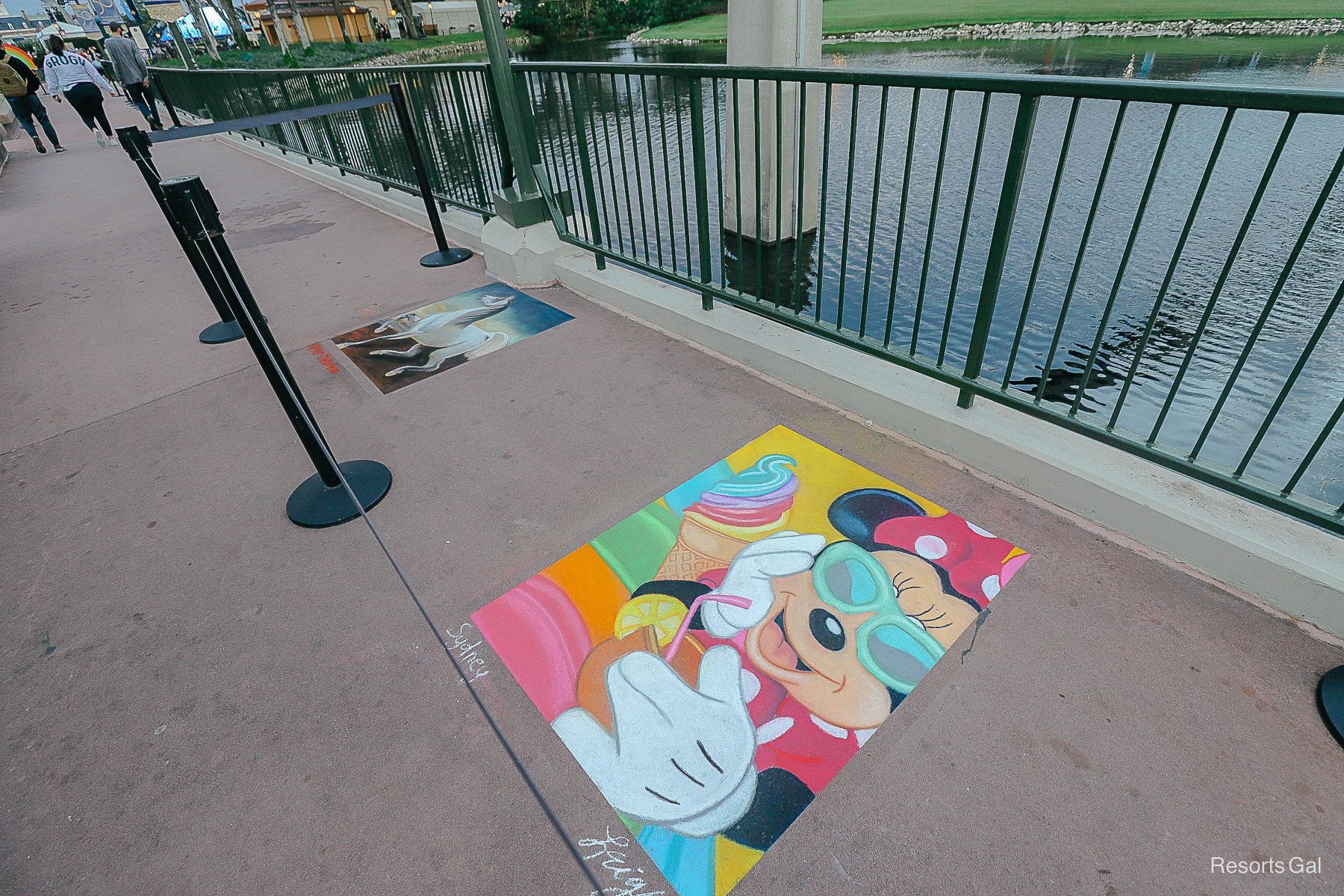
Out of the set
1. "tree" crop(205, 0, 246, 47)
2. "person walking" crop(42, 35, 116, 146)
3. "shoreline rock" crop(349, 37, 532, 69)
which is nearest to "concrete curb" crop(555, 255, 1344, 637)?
"person walking" crop(42, 35, 116, 146)

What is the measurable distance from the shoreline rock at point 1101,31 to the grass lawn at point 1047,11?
488 millimetres

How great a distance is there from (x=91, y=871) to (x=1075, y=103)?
3.84 m

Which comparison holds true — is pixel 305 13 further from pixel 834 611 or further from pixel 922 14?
pixel 834 611

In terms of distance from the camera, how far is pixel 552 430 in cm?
328

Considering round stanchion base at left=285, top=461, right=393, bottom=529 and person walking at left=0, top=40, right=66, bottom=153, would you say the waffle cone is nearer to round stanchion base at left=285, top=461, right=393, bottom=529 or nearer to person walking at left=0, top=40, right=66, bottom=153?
round stanchion base at left=285, top=461, right=393, bottom=529

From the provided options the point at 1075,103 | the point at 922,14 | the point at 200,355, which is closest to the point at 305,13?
the point at 922,14

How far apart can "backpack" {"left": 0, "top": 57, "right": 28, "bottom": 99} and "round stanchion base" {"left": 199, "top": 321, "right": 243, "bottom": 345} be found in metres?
12.9

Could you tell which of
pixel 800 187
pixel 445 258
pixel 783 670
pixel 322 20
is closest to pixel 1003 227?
pixel 800 187

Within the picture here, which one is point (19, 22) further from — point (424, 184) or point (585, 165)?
point (585, 165)

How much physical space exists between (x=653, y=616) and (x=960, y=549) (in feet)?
4.06

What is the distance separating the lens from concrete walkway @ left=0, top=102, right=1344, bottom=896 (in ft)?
5.31

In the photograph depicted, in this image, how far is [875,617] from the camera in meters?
2.17

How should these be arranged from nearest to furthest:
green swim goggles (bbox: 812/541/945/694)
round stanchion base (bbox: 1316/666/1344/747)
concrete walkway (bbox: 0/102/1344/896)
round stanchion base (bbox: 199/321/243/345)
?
concrete walkway (bbox: 0/102/1344/896) → round stanchion base (bbox: 1316/666/1344/747) → green swim goggles (bbox: 812/541/945/694) → round stanchion base (bbox: 199/321/243/345)

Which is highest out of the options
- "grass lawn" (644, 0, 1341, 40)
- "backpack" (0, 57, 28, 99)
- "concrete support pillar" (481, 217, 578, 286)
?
"backpack" (0, 57, 28, 99)
